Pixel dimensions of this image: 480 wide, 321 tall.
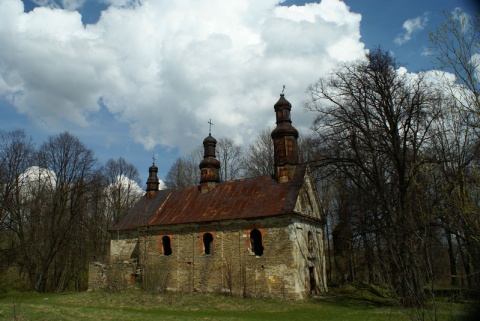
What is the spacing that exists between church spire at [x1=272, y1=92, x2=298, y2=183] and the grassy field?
749 cm

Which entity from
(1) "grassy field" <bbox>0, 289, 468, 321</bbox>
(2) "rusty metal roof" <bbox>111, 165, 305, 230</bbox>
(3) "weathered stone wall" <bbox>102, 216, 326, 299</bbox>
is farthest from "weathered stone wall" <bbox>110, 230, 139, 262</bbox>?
(1) "grassy field" <bbox>0, 289, 468, 321</bbox>

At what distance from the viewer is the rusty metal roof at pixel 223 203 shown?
69.2ft

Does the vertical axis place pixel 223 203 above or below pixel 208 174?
below

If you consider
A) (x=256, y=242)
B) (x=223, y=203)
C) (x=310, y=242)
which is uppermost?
(x=223, y=203)

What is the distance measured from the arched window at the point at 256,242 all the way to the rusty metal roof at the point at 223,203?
1.06 metres

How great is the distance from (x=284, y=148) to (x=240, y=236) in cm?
617

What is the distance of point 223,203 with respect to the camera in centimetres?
2333

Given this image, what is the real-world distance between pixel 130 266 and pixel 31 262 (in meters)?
10.7

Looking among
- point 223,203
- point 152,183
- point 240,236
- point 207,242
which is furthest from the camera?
point 152,183

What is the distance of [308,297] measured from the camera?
781 inches

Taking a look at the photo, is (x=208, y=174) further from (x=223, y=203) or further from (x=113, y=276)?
(x=113, y=276)

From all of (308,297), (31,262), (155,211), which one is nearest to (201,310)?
(308,297)

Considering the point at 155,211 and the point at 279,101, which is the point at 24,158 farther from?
the point at 279,101

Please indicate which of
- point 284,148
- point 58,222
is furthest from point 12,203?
point 284,148
